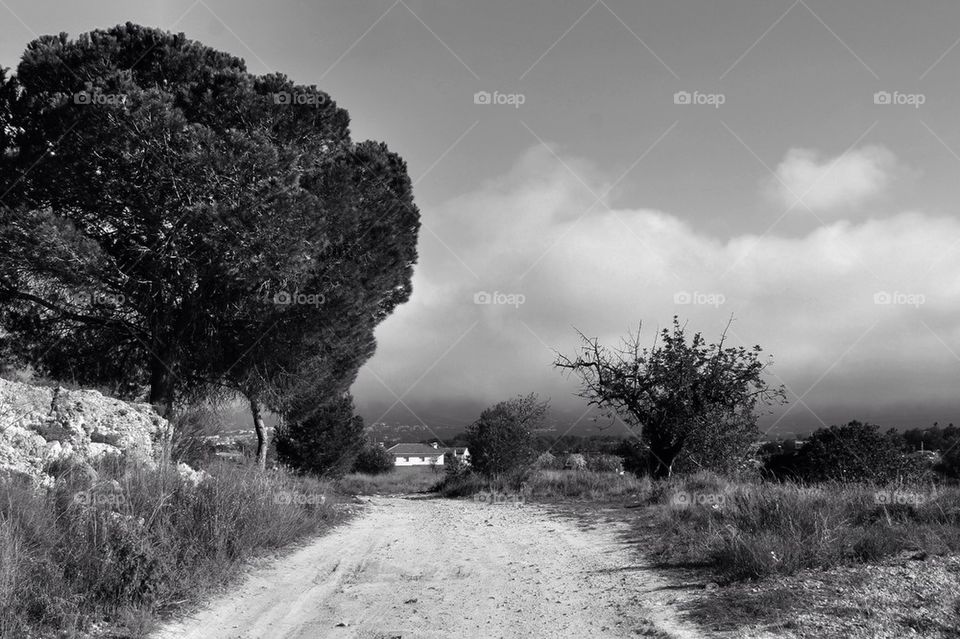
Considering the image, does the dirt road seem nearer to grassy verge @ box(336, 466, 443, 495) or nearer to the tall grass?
the tall grass

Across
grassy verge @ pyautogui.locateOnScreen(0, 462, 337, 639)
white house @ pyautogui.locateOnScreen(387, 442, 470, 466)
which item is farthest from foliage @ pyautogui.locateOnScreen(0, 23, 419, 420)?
white house @ pyautogui.locateOnScreen(387, 442, 470, 466)

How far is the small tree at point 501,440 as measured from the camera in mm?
26109

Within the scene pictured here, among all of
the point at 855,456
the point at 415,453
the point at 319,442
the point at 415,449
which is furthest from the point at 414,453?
the point at 855,456

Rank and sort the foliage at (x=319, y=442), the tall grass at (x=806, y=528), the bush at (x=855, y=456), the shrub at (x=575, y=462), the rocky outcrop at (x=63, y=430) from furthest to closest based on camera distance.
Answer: the shrub at (x=575, y=462), the foliage at (x=319, y=442), the bush at (x=855, y=456), the rocky outcrop at (x=63, y=430), the tall grass at (x=806, y=528)

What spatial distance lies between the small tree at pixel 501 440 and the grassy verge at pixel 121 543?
55.4 ft

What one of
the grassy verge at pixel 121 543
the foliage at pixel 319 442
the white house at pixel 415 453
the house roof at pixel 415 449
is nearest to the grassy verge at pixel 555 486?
the foliage at pixel 319 442

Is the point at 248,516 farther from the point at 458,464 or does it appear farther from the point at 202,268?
the point at 458,464

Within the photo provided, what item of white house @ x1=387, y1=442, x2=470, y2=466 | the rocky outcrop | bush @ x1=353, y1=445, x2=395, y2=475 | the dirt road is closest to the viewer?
the dirt road

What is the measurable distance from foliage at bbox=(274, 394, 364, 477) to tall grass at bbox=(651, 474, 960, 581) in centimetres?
2039

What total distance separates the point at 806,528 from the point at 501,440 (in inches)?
752

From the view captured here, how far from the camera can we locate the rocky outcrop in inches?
341

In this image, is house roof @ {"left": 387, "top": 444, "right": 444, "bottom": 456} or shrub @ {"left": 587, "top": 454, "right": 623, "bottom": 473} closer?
shrub @ {"left": 587, "top": 454, "right": 623, "bottom": 473}

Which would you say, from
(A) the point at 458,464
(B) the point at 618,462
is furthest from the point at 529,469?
(B) the point at 618,462

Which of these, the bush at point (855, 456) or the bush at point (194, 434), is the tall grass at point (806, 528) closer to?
the bush at point (855, 456)
